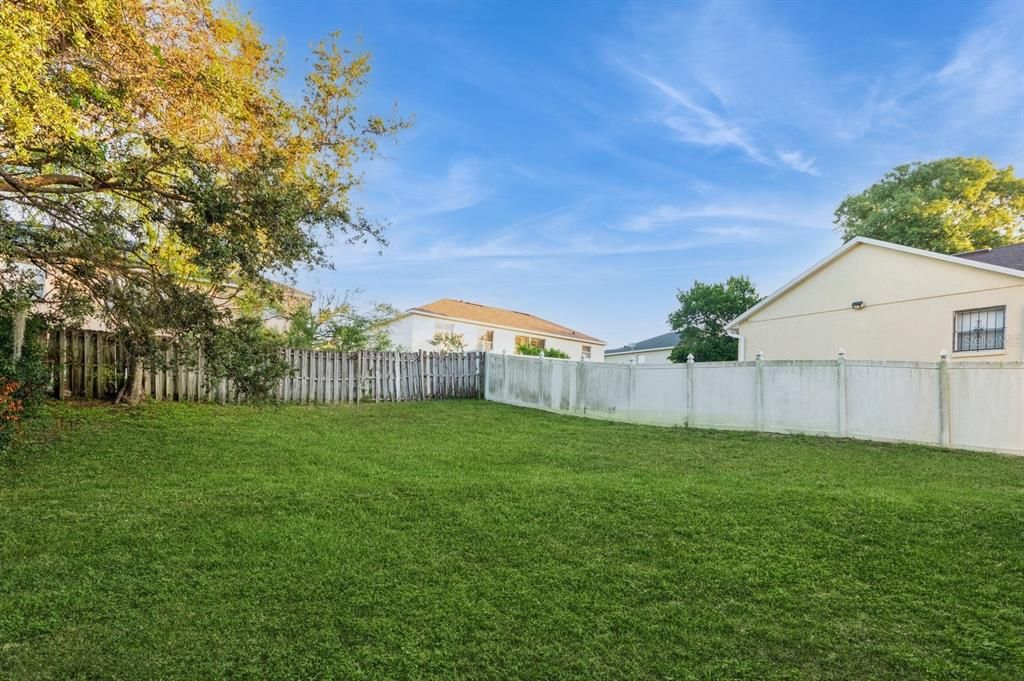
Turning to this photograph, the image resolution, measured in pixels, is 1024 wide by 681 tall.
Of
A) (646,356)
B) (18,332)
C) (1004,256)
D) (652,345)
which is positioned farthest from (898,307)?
(652,345)

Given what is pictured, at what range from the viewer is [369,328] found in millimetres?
17672

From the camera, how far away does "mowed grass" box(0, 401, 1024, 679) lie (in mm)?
2930

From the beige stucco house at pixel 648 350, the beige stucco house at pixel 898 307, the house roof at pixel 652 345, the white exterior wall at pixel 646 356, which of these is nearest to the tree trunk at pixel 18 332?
the beige stucco house at pixel 898 307

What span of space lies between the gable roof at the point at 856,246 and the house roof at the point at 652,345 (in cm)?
1260

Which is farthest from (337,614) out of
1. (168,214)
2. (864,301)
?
(864,301)

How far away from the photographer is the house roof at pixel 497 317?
1014 inches

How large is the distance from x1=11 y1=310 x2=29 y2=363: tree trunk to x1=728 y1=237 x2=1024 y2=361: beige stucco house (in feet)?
54.0

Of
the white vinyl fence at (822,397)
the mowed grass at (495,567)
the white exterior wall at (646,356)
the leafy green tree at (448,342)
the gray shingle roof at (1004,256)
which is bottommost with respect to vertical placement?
the mowed grass at (495,567)

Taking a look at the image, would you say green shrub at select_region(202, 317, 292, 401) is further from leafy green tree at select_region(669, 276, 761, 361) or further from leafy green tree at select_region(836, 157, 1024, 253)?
leafy green tree at select_region(836, 157, 1024, 253)

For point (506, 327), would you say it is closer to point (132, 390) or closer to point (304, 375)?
point (304, 375)

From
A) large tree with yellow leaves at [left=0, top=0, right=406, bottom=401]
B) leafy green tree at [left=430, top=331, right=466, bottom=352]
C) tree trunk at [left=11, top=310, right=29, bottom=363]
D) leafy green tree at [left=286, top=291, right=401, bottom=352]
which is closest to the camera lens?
large tree with yellow leaves at [left=0, top=0, right=406, bottom=401]

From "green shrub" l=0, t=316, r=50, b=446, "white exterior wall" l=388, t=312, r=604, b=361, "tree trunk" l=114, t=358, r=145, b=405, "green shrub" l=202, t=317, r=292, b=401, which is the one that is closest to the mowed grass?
"green shrub" l=0, t=316, r=50, b=446

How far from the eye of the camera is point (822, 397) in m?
9.38

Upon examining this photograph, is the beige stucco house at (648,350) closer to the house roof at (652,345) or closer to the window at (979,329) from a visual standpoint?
the house roof at (652,345)
